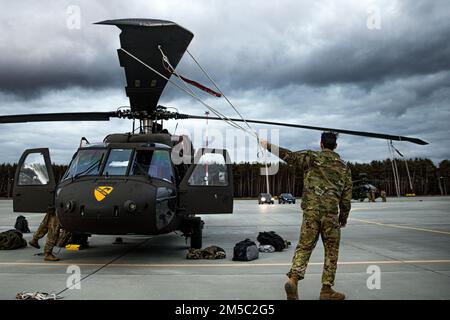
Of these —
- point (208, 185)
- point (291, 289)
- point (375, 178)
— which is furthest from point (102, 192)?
point (375, 178)

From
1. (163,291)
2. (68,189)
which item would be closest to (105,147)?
(68,189)

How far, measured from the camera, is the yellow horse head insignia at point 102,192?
6.82 meters

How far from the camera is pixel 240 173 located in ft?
348

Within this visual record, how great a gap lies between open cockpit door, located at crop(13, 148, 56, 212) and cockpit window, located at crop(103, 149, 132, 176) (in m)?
1.46

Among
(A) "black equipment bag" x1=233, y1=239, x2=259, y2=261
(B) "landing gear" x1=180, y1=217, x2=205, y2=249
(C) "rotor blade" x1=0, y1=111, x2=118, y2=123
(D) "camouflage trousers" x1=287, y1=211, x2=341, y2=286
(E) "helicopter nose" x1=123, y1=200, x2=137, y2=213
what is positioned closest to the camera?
(D) "camouflage trousers" x1=287, y1=211, x2=341, y2=286

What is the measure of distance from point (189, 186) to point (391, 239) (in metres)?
6.01

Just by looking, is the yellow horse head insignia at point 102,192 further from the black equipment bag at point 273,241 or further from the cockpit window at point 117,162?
the black equipment bag at point 273,241

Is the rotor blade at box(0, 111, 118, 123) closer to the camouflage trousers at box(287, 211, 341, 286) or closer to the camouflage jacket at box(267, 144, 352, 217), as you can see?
the camouflage jacket at box(267, 144, 352, 217)

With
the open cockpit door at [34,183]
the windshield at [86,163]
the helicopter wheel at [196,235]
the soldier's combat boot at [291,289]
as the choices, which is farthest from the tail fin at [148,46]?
the soldier's combat boot at [291,289]

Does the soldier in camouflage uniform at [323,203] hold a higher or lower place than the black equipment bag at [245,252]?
higher

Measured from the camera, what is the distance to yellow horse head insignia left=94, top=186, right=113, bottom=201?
6824 millimetres

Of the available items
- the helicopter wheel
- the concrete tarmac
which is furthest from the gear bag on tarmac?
the helicopter wheel

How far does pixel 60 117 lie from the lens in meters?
8.98

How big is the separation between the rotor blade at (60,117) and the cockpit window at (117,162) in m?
1.71
